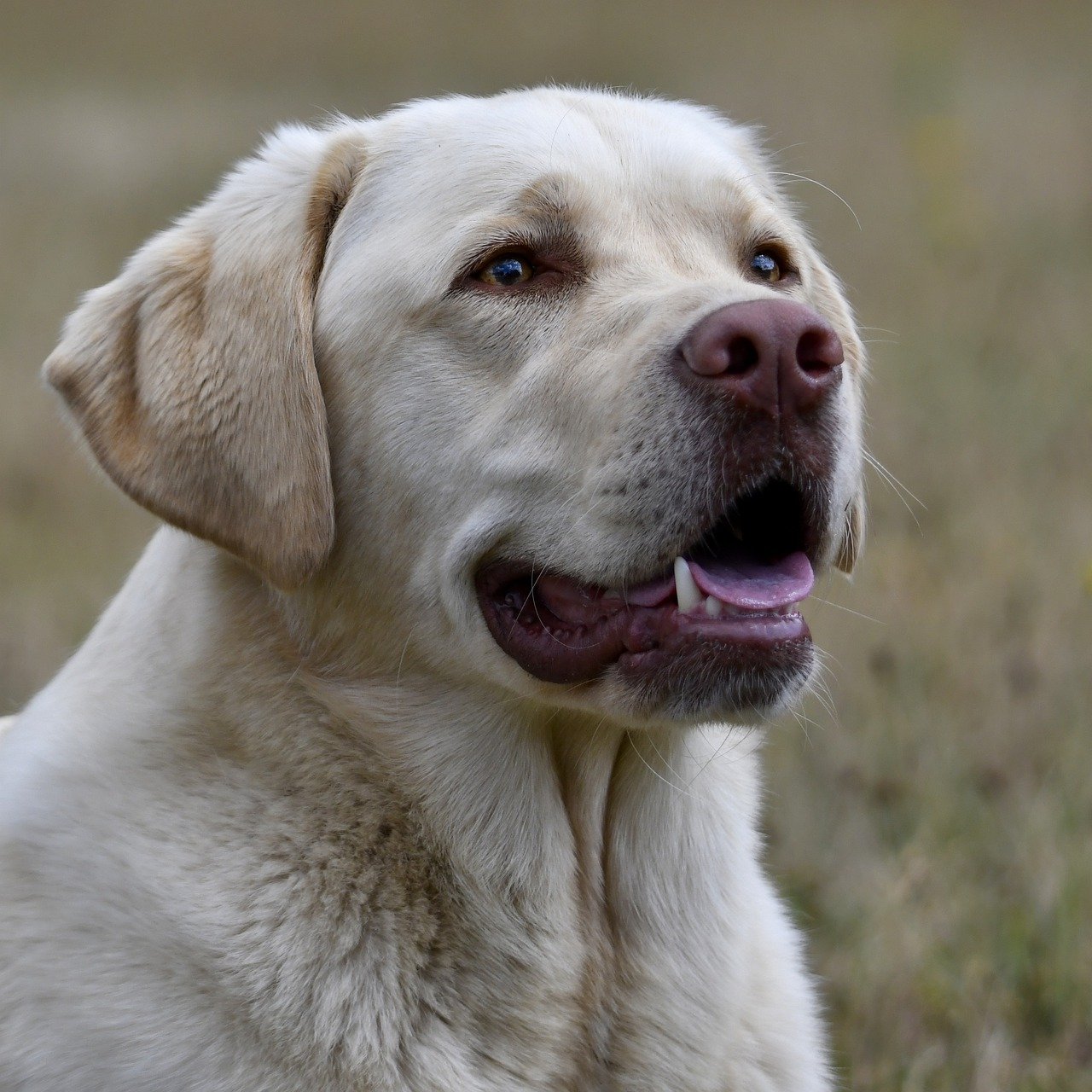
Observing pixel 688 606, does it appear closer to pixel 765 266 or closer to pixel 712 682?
pixel 712 682

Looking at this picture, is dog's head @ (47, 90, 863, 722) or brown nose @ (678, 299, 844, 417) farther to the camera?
dog's head @ (47, 90, 863, 722)

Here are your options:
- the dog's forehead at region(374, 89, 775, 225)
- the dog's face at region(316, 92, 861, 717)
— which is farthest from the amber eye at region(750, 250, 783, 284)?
the dog's forehead at region(374, 89, 775, 225)

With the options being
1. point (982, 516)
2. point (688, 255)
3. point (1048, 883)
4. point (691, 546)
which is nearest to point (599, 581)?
point (691, 546)

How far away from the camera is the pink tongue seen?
2.60 metres

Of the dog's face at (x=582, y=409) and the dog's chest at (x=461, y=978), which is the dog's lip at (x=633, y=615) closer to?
the dog's face at (x=582, y=409)

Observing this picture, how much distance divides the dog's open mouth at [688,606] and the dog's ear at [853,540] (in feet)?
1.53

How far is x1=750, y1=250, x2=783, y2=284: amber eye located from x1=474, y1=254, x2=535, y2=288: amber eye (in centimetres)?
53

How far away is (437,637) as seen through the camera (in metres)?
2.84

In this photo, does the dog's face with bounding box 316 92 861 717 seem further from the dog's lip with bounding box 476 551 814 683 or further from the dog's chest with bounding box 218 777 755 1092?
the dog's chest with bounding box 218 777 755 1092

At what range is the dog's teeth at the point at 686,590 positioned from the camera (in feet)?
8.50

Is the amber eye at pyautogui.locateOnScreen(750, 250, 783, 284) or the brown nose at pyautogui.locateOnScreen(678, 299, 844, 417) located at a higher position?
the brown nose at pyautogui.locateOnScreen(678, 299, 844, 417)

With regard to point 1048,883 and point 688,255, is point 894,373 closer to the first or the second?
point 1048,883

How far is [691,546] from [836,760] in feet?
7.35

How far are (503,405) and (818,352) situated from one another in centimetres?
58
